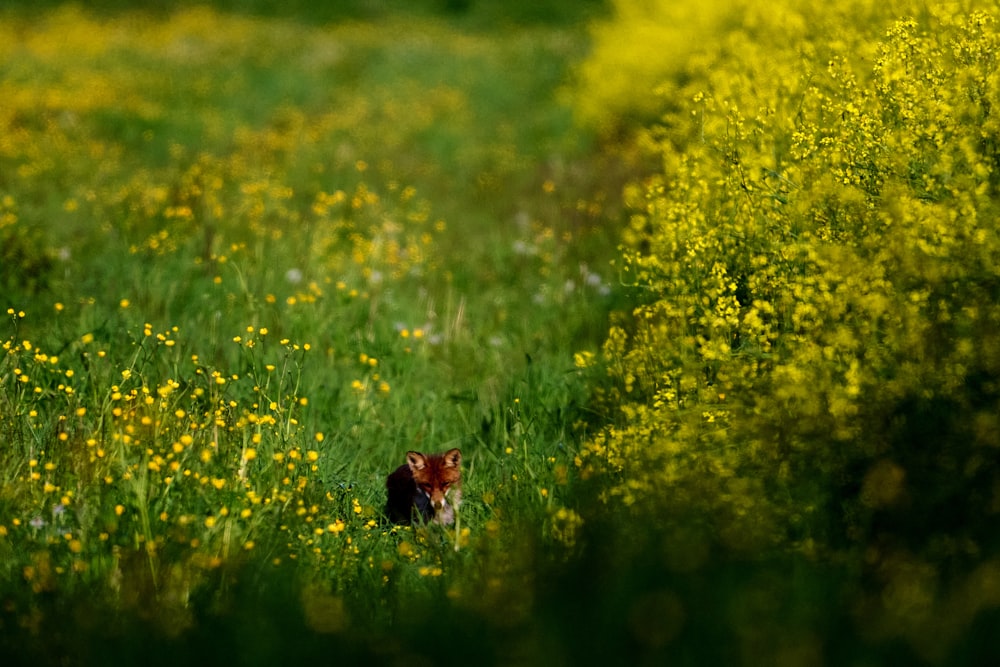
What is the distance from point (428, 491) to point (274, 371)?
4.45 feet

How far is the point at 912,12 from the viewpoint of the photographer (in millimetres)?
5777

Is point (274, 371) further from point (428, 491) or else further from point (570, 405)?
point (570, 405)

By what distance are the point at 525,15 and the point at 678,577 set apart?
26963 millimetres

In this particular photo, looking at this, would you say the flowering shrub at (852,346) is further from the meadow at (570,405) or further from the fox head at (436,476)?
the fox head at (436,476)

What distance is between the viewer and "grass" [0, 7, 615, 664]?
3.51m

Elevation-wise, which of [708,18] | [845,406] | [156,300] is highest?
[708,18]

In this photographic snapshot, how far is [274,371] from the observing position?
5.47 m

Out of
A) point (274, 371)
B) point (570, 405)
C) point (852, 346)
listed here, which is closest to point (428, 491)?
point (570, 405)

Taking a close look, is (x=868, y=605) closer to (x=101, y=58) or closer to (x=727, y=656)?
(x=727, y=656)

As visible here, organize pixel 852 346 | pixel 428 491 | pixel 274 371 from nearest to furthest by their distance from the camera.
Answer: pixel 852 346, pixel 428 491, pixel 274 371

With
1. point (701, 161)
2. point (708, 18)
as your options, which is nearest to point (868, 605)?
point (701, 161)

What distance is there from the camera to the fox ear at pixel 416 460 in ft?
15.0

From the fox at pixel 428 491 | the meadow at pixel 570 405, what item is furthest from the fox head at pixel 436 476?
the meadow at pixel 570 405

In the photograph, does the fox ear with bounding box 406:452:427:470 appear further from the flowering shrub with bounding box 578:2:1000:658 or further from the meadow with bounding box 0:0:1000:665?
the flowering shrub with bounding box 578:2:1000:658
